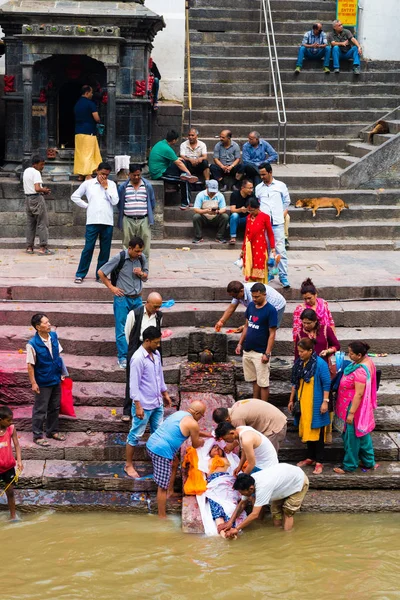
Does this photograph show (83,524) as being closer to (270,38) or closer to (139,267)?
(139,267)

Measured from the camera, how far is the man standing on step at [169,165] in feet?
49.2

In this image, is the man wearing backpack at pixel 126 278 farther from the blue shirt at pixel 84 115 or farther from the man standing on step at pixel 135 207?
the blue shirt at pixel 84 115

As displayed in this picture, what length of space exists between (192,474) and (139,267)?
241cm

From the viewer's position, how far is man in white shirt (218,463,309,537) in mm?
8486

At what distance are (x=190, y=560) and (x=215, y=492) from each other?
941mm

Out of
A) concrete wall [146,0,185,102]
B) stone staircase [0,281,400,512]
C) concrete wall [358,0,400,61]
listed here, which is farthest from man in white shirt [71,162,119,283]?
concrete wall [358,0,400,61]

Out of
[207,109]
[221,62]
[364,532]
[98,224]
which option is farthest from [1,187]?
[364,532]

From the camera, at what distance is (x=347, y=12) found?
19.9 m

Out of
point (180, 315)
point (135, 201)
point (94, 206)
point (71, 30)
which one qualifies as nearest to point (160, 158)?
point (71, 30)

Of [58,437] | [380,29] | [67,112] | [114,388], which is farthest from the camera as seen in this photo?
[380,29]

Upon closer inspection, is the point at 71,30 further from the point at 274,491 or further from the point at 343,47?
the point at 274,491

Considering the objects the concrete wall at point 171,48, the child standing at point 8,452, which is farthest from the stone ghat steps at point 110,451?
the concrete wall at point 171,48

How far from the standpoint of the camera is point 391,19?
19.8m

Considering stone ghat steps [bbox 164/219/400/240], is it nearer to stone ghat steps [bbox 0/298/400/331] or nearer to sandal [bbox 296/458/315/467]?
stone ghat steps [bbox 0/298/400/331]
